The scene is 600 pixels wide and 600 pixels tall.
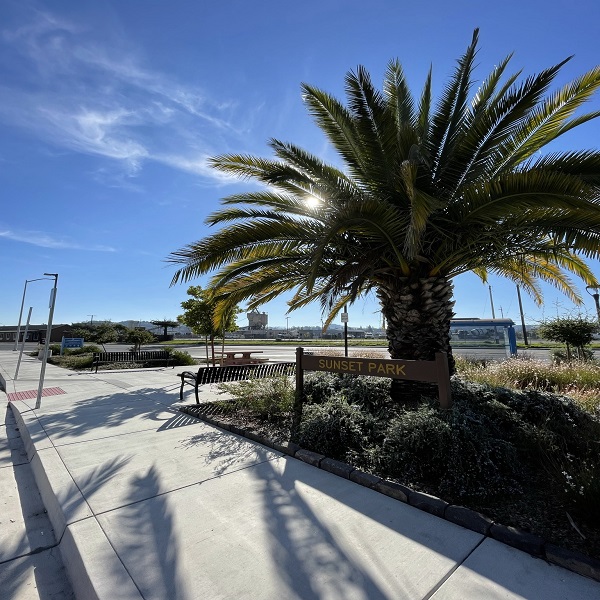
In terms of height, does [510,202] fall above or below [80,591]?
above

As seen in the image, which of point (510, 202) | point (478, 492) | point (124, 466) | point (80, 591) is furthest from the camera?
point (510, 202)

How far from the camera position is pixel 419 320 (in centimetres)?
574

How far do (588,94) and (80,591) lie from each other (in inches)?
326

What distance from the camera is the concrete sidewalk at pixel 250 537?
209 centimetres

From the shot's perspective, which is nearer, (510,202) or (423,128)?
(510,202)

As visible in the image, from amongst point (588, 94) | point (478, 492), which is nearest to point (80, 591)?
point (478, 492)

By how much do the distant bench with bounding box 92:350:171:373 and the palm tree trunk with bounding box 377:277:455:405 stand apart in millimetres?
13644

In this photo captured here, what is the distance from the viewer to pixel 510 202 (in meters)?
4.50

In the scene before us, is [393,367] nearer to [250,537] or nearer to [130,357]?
[250,537]

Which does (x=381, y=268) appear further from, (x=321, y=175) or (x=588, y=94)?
(x=588, y=94)

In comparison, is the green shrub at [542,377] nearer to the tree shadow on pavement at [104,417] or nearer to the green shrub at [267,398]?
the green shrub at [267,398]

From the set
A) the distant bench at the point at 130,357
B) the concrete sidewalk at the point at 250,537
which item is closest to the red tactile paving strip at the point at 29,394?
the concrete sidewalk at the point at 250,537

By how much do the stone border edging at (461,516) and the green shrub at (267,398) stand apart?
4.12 ft

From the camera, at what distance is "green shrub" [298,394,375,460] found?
416cm
